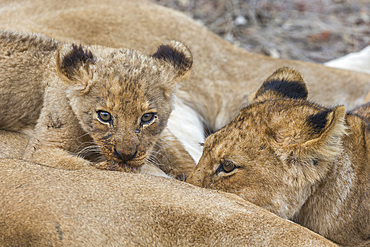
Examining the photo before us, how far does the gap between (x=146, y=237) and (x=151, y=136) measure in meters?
0.78

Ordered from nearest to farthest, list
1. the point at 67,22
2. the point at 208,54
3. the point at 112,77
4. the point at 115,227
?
the point at 115,227, the point at 112,77, the point at 67,22, the point at 208,54

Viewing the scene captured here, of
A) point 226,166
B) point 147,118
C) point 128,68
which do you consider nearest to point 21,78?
point 128,68

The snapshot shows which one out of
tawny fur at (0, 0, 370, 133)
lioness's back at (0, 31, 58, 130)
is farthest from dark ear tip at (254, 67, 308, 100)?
lioness's back at (0, 31, 58, 130)

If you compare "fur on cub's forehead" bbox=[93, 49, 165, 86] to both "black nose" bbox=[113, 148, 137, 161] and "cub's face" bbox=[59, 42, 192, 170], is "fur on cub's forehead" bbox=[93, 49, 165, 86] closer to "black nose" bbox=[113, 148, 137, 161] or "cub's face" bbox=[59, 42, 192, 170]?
"cub's face" bbox=[59, 42, 192, 170]

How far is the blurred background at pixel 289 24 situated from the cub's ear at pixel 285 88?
9.26 ft

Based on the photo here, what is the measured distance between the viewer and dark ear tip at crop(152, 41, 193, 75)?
10.1 ft

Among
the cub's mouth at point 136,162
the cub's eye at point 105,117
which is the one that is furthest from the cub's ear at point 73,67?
the cub's mouth at point 136,162

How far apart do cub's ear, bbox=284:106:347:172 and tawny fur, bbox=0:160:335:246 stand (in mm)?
365

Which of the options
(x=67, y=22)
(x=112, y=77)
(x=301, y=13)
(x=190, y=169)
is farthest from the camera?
(x=301, y=13)

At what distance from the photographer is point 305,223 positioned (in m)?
2.63

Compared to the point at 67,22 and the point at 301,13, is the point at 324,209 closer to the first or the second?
the point at 67,22

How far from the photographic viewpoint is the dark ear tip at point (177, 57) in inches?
121

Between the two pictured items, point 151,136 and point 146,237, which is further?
point 151,136

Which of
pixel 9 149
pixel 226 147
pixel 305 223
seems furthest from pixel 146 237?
pixel 9 149
